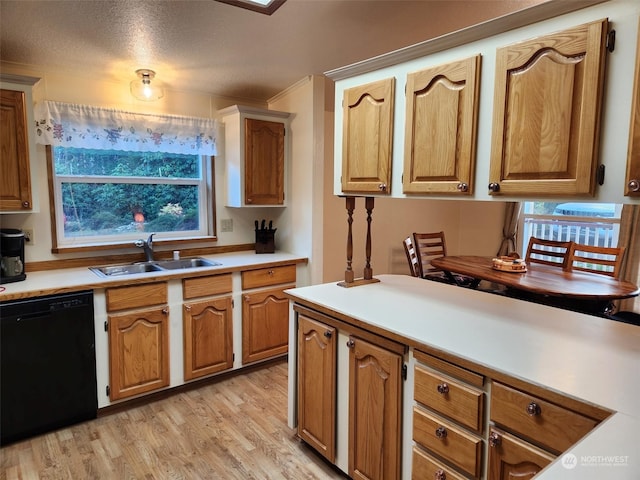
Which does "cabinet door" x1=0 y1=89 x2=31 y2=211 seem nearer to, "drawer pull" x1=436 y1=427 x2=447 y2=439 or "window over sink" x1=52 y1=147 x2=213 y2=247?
"window over sink" x1=52 y1=147 x2=213 y2=247

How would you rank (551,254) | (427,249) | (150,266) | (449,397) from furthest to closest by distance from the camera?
1. (427,249)
2. (551,254)
3. (150,266)
4. (449,397)

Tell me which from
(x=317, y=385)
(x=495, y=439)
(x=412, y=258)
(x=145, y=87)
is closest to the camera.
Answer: (x=495, y=439)

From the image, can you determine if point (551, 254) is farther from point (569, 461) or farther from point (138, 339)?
point (138, 339)

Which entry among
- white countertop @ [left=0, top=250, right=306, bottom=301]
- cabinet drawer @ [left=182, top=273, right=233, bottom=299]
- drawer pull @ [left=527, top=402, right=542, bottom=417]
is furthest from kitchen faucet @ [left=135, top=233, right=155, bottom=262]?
drawer pull @ [left=527, top=402, right=542, bottom=417]

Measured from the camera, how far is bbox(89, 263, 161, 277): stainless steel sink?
2.94 meters

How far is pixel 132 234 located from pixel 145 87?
3.66 ft

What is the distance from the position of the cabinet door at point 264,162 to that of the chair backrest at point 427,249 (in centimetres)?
146

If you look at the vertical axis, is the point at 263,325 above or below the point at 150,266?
below

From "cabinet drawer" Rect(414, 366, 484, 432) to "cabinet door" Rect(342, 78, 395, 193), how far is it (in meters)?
0.91

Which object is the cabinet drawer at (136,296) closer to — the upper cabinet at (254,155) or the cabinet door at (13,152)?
the cabinet door at (13,152)

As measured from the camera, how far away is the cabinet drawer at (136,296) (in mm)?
2543

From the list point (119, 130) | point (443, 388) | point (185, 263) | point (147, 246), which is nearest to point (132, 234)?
point (147, 246)

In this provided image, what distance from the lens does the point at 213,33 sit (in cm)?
241

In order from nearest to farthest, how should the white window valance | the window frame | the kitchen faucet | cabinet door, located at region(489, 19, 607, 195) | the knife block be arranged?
cabinet door, located at region(489, 19, 607, 195), the white window valance, the window frame, the kitchen faucet, the knife block
